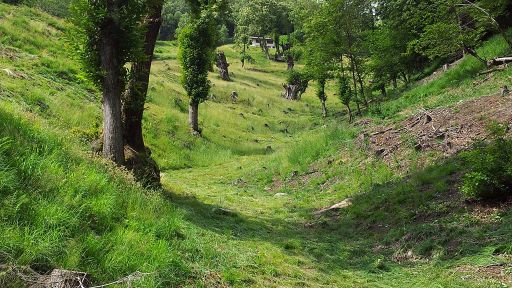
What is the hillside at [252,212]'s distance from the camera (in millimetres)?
4941

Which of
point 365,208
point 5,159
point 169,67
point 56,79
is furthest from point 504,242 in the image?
point 169,67

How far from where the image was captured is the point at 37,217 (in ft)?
15.9

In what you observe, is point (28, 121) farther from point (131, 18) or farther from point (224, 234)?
point (224, 234)

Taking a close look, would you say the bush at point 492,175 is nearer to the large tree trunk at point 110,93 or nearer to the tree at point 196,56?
the large tree trunk at point 110,93

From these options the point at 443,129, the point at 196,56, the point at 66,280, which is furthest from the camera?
the point at 196,56

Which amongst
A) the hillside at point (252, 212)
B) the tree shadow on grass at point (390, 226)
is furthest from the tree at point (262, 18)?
the tree shadow on grass at point (390, 226)

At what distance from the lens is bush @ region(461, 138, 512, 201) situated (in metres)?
7.92

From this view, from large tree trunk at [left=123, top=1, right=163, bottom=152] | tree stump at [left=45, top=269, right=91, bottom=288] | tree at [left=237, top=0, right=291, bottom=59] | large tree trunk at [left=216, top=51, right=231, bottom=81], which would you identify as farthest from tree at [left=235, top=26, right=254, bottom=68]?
tree stump at [left=45, top=269, right=91, bottom=288]

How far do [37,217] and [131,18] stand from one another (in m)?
5.82

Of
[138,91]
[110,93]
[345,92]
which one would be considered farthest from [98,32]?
[345,92]

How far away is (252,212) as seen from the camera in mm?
12102

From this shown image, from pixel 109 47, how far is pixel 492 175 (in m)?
8.20

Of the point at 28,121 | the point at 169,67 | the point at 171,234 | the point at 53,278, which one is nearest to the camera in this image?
the point at 53,278

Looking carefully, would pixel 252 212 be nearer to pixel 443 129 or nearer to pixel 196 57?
pixel 443 129
